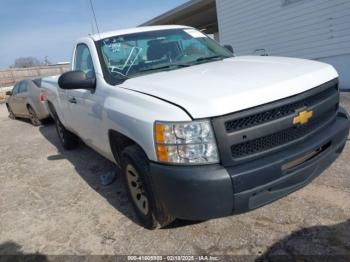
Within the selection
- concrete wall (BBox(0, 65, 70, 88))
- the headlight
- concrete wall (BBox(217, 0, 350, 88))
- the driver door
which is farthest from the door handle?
concrete wall (BBox(0, 65, 70, 88))

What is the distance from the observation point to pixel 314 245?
273 cm

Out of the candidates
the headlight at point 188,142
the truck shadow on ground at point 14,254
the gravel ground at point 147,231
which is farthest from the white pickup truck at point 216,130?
the truck shadow on ground at point 14,254

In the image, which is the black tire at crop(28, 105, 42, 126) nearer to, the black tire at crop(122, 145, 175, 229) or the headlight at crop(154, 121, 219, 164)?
the black tire at crop(122, 145, 175, 229)

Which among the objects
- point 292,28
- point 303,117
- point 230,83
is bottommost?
point 292,28

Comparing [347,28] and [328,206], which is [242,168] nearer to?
[328,206]

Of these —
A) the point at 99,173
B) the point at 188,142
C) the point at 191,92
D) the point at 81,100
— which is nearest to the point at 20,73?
the point at 99,173

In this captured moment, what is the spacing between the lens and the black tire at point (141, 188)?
9.42 feet

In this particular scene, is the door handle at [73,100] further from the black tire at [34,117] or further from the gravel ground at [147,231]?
the black tire at [34,117]

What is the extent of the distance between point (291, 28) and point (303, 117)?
8.10 meters

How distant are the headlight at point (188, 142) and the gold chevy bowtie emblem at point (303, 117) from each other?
0.73 metres

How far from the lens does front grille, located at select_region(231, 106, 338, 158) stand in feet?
8.38

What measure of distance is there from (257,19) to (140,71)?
8.56m

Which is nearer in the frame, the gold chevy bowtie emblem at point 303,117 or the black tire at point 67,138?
the gold chevy bowtie emblem at point 303,117

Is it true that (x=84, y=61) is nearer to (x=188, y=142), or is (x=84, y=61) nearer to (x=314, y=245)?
(x=188, y=142)
